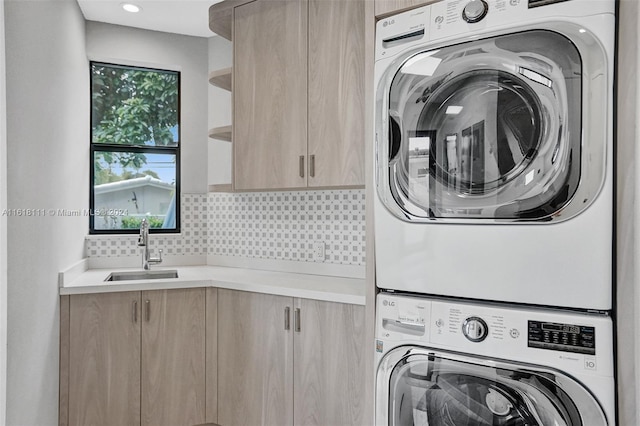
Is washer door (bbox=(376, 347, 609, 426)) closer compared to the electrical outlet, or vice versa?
washer door (bbox=(376, 347, 609, 426))

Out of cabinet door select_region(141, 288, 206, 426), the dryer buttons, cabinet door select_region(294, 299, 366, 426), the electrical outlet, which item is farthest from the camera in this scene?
the electrical outlet

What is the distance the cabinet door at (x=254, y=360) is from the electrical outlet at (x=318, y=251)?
21.1 inches

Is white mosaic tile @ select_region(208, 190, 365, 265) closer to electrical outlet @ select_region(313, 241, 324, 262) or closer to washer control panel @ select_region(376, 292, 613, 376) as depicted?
electrical outlet @ select_region(313, 241, 324, 262)

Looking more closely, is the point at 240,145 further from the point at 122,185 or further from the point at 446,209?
the point at 446,209

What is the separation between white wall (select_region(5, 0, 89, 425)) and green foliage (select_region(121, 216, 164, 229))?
511 mm

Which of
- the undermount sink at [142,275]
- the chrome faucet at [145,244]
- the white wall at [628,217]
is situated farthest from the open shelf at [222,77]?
the white wall at [628,217]

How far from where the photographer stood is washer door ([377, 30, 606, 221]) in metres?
1.33

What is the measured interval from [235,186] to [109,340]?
105 centimetres

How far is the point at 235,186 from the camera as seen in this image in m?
2.68

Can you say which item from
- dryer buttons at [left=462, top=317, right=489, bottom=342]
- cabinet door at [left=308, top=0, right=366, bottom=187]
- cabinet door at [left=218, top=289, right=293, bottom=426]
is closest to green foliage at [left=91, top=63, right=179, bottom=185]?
cabinet door at [left=218, top=289, right=293, bottom=426]

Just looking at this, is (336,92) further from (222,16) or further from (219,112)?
(219,112)

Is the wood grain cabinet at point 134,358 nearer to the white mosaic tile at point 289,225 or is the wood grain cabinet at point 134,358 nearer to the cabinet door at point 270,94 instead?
the white mosaic tile at point 289,225

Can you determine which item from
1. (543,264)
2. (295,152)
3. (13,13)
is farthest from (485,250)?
(13,13)

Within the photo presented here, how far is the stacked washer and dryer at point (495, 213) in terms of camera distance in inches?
50.8
